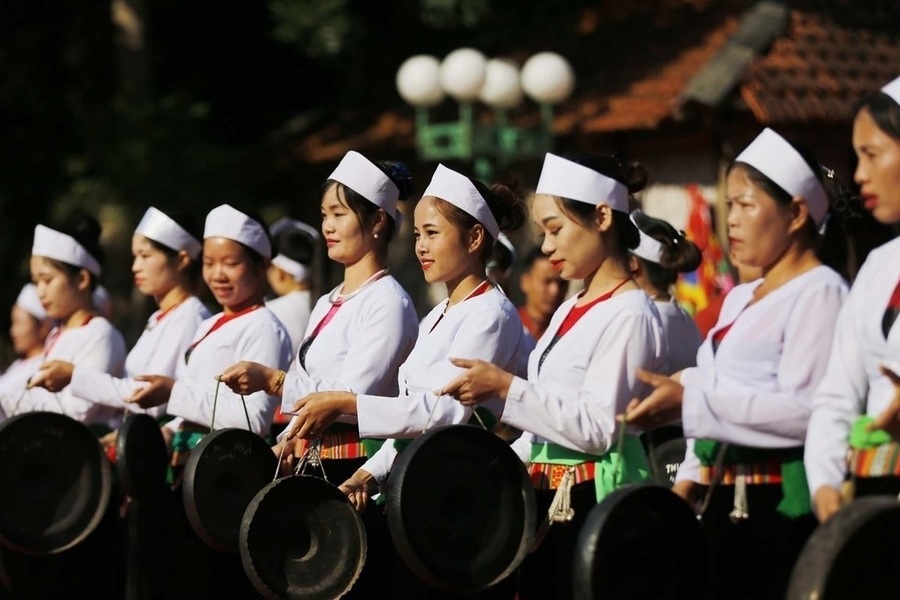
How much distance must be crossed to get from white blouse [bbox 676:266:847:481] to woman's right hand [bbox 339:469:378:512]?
1377 mm

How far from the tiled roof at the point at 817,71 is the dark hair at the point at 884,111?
894 cm

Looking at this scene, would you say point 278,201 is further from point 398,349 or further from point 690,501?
point 690,501

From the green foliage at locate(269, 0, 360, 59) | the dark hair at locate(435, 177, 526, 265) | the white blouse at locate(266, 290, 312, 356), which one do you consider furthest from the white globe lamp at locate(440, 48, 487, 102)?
the dark hair at locate(435, 177, 526, 265)

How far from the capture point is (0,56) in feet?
51.8

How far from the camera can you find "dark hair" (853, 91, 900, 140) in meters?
3.75

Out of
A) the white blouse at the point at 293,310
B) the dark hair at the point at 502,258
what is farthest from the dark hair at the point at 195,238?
the dark hair at the point at 502,258

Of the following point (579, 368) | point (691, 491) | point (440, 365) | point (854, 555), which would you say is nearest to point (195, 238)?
point (440, 365)

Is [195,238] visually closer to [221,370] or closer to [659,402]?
[221,370]

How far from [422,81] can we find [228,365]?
7.17m

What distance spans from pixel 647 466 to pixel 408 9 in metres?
13.3

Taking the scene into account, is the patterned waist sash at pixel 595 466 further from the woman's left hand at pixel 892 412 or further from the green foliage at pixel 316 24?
the green foliage at pixel 316 24

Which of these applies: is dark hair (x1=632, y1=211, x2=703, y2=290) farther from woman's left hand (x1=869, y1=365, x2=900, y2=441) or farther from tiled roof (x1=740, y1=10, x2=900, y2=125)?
tiled roof (x1=740, y1=10, x2=900, y2=125)

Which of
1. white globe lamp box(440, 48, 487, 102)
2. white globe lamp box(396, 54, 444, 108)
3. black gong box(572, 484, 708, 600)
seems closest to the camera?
black gong box(572, 484, 708, 600)

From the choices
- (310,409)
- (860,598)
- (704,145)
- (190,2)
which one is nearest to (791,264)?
(860,598)
